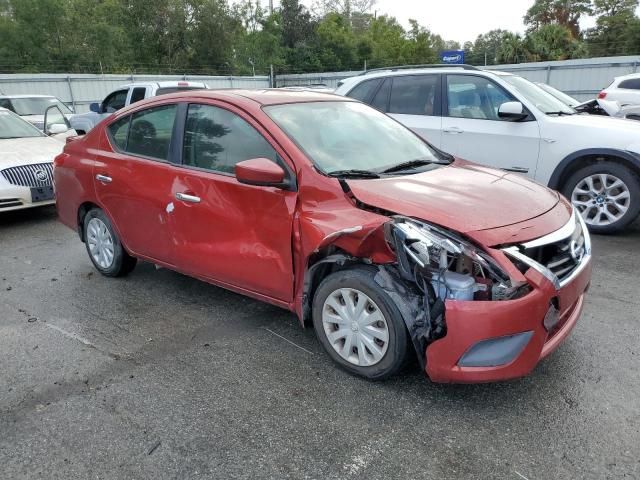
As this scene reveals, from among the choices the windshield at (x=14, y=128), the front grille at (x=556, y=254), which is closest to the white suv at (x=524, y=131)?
the front grille at (x=556, y=254)

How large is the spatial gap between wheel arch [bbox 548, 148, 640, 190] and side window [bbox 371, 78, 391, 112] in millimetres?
2383

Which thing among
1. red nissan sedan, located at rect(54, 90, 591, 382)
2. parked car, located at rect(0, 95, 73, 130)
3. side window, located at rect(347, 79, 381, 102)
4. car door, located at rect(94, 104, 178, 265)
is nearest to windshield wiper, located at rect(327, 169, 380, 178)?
red nissan sedan, located at rect(54, 90, 591, 382)

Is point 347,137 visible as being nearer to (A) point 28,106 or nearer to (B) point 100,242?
(B) point 100,242

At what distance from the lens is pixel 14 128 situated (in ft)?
26.2

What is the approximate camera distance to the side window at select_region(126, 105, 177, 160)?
158 inches

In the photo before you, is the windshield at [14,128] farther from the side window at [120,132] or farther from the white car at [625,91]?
the white car at [625,91]

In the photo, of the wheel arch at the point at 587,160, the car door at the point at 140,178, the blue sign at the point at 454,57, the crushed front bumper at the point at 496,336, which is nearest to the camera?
the crushed front bumper at the point at 496,336

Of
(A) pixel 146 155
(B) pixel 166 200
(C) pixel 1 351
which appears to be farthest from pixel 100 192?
(C) pixel 1 351

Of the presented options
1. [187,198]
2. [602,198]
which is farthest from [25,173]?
[602,198]

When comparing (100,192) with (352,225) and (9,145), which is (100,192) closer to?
(352,225)

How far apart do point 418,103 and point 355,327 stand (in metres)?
4.65

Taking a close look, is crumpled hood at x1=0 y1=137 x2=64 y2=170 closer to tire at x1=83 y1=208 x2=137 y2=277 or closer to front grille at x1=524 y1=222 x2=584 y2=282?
tire at x1=83 y1=208 x2=137 y2=277

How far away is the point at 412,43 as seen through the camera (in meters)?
53.2

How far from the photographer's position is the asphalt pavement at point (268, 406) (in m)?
2.38
